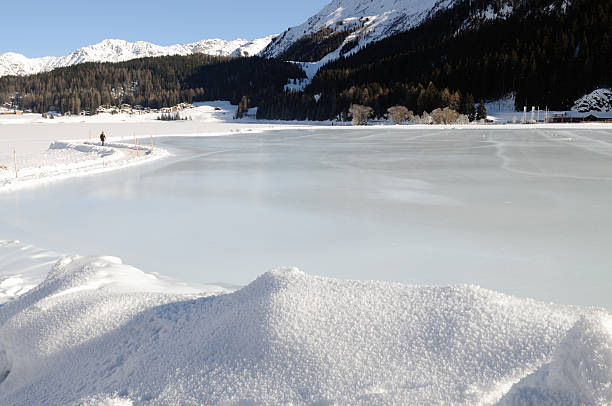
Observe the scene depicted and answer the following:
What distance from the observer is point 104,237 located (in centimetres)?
576

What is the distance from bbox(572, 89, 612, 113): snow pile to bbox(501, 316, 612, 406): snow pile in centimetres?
8673

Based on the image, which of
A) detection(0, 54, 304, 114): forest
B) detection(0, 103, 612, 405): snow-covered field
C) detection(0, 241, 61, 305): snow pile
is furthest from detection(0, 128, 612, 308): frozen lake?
detection(0, 54, 304, 114): forest

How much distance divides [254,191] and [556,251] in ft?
19.0

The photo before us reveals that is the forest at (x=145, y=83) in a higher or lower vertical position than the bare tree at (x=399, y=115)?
higher

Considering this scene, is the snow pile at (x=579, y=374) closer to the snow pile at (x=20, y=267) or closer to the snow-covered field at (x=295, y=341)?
the snow-covered field at (x=295, y=341)

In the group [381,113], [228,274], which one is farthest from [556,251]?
[381,113]

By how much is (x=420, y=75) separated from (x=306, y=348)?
4344 inches

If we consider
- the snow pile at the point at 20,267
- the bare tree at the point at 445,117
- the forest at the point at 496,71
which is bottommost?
the snow pile at the point at 20,267

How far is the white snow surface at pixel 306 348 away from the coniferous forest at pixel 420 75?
2920 inches

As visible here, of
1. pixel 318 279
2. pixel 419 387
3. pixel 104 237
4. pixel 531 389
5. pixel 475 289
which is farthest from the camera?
pixel 104 237

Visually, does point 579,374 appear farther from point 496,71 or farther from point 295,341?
point 496,71

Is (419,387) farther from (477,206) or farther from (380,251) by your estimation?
(477,206)

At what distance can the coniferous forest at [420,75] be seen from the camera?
267 ft

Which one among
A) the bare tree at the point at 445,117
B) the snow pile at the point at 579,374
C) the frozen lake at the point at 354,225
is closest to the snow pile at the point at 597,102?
the bare tree at the point at 445,117
